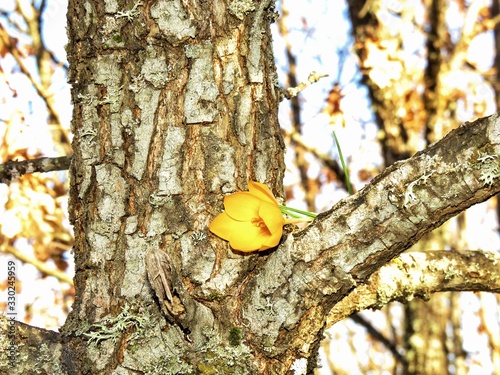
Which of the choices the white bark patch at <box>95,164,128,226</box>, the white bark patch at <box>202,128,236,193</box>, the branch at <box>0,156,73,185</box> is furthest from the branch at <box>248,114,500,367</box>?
the branch at <box>0,156,73,185</box>

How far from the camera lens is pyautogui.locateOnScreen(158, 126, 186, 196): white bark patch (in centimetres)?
127

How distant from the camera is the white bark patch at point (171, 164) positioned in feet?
4.16

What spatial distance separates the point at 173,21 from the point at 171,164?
1.05 ft

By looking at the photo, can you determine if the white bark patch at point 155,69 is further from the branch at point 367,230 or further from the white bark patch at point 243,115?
the branch at point 367,230

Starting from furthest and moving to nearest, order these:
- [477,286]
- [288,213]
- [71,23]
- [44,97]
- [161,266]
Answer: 1. [44,97]
2. [477,286]
3. [71,23]
4. [288,213]
5. [161,266]

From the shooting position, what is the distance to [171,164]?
50.3 inches

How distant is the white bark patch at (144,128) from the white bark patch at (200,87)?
0.07 meters

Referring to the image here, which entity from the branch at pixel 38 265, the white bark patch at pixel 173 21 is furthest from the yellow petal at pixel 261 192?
the branch at pixel 38 265

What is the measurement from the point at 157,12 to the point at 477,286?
3.75ft

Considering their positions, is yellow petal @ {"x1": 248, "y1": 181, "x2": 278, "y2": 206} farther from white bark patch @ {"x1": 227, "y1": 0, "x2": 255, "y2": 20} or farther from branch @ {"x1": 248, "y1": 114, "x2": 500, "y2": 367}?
white bark patch @ {"x1": 227, "y1": 0, "x2": 255, "y2": 20}

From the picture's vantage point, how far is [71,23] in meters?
1.41

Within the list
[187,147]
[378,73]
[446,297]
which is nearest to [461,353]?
[446,297]

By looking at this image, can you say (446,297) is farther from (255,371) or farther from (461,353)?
(255,371)

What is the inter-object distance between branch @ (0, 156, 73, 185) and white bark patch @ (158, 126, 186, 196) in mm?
399
